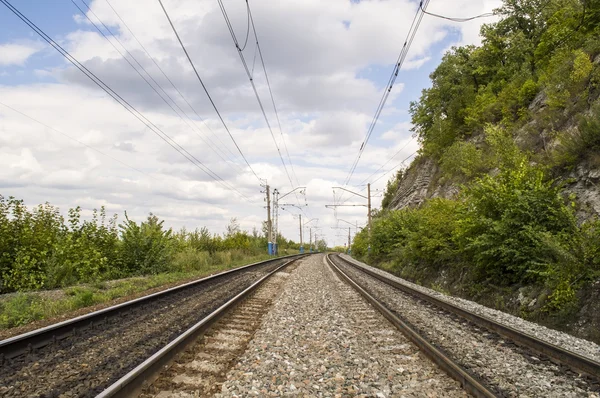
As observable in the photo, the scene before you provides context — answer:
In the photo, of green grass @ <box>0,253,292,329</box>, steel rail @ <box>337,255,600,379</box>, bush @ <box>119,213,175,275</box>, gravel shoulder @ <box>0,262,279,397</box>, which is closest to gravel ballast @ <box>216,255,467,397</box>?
gravel shoulder @ <box>0,262,279,397</box>

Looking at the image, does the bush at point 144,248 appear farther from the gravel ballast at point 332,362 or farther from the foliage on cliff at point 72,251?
the gravel ballast at point 332,362

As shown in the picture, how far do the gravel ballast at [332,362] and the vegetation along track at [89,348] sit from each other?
1500 mm

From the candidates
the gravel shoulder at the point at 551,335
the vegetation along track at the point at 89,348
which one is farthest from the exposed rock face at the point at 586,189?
the vegetation along track at the point at 89,348

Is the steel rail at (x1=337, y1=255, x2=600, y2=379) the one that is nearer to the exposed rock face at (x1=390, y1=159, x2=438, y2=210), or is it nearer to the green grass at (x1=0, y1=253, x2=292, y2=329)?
Result: the green grass at (x1=0, y1=253, x2=292, y2=329)

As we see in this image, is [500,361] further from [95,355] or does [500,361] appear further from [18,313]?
[18,313]

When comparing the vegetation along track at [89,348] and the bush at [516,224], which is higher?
the bush at [516,224]

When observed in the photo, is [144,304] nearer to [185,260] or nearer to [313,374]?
[313,374]

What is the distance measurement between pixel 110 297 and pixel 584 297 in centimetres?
1186

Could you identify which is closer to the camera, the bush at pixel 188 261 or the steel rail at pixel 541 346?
the steel rail at pixel 541 346

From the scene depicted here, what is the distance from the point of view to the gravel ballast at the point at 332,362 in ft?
15.1

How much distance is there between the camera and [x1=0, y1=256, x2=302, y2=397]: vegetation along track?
4.57m

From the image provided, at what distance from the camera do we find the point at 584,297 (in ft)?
27.1

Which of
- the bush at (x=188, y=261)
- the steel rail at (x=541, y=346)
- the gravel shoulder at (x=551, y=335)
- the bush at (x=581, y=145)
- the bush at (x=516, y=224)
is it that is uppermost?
the bush at (x=581, y=145)

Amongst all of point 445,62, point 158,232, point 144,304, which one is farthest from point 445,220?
point 445,62
